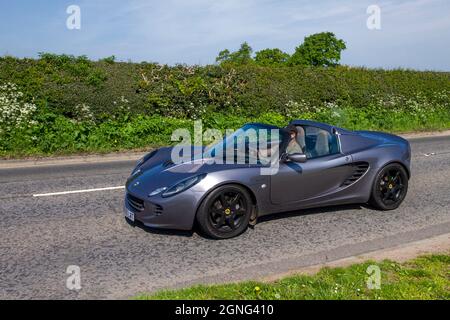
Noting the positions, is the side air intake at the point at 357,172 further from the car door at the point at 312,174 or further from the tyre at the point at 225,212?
the tyre at the point at 225,212

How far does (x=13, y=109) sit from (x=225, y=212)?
33.1 feet

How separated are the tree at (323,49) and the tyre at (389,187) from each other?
26.7 meters

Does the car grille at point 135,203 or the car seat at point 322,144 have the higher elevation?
the car seat at point 322,144

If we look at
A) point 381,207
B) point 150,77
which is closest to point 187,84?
point 150,77

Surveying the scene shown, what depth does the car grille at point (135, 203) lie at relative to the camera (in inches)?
235

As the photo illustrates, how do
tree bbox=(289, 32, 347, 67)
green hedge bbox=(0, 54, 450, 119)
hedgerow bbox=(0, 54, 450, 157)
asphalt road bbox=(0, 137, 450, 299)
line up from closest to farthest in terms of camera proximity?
asphalt road bbox=(0, 137, 450, 299) < hedgerow bbox=(0, 54, 450, 157) < green hedge bbox=(0, 54, 450, 119) < tree bbox=(289, 32, 347, 67)

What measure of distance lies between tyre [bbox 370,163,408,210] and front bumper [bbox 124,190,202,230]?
2.99 meters

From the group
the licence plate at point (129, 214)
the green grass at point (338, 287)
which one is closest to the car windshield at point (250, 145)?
the licence plate at point (129, 214)

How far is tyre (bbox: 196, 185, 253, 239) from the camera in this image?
230 inches

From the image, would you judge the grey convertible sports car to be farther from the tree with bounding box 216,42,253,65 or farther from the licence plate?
the tree with bounding box 216,42,253,65

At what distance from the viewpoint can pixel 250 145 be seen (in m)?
6.73

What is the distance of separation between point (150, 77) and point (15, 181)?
8.25 metres

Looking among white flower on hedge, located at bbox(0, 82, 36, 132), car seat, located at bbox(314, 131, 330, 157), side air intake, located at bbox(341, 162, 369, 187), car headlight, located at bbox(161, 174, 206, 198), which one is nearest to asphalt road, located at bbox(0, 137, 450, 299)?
side air intake, located at bbox(341, 162, 369, 187)
